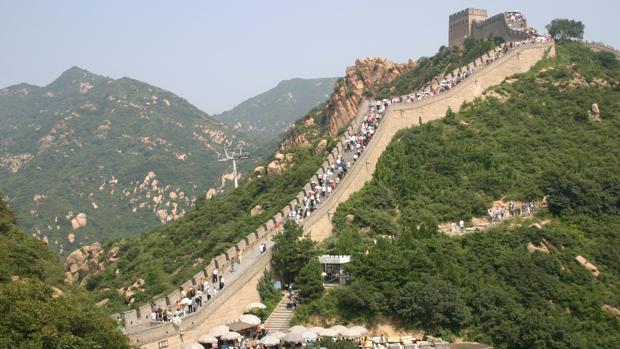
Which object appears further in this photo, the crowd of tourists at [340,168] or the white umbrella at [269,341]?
the crowd of tourists at [340,168]

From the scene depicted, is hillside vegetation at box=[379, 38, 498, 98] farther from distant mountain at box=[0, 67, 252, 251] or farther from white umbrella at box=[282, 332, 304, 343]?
distant mountain at box=[0, 67, 252, 251]

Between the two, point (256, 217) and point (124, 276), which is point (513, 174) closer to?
point (256, 217)

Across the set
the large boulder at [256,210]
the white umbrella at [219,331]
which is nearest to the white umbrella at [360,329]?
the white umbrella at [219,331]

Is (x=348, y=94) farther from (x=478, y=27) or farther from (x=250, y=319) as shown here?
(x=250, y=319)

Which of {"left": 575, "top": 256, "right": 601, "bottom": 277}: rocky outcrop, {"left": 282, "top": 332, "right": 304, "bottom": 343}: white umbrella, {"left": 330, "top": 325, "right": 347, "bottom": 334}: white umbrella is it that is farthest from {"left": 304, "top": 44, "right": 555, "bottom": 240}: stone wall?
{"left": 575, "top": 256, "right": 601, "bottom": 277}: rocky outcrop

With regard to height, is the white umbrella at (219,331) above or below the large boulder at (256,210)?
below

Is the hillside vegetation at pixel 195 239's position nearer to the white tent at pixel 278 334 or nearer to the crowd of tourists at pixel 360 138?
the crowd of tourists at pixel 360 138

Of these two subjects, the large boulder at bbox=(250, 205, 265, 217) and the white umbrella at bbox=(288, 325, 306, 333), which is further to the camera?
the large boulder at bbox=(250, 205, 265, 217)
